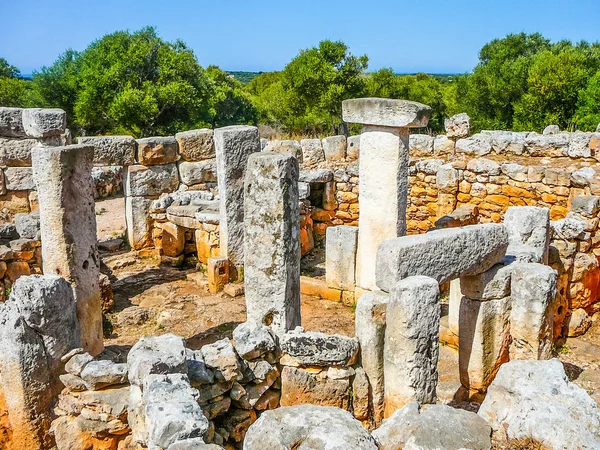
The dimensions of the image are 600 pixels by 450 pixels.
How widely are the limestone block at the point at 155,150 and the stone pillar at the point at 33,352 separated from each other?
6.03 meters

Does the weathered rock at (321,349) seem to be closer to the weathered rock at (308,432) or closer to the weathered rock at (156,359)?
the weathered rock at (156,359)

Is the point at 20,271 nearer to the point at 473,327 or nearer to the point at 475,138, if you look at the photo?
the point at 473,327

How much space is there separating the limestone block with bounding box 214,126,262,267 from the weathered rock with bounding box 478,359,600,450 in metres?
6.41

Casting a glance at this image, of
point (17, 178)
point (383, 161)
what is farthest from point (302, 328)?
point (17, 178)

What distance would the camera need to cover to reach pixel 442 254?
5.58m

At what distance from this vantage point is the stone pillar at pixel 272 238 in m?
6.14

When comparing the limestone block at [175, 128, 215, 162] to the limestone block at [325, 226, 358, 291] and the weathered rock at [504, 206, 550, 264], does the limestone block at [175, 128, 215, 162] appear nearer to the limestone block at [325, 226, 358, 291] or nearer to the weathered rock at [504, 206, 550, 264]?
the limestone block at [325, 226, 358, 291]

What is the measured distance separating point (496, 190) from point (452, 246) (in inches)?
273

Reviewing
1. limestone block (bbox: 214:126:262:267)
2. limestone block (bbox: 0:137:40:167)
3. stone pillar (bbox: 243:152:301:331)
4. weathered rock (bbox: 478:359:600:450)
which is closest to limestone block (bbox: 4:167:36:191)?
limestone block (bbox: 0:137:40:167)

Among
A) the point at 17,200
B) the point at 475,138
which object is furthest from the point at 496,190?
the point at 17,200

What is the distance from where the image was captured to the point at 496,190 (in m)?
12.0

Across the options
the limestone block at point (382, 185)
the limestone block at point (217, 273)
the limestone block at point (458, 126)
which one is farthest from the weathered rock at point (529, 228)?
the limestone block at point (458, 126)

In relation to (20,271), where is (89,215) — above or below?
above

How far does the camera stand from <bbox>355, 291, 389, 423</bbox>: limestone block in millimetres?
5488
